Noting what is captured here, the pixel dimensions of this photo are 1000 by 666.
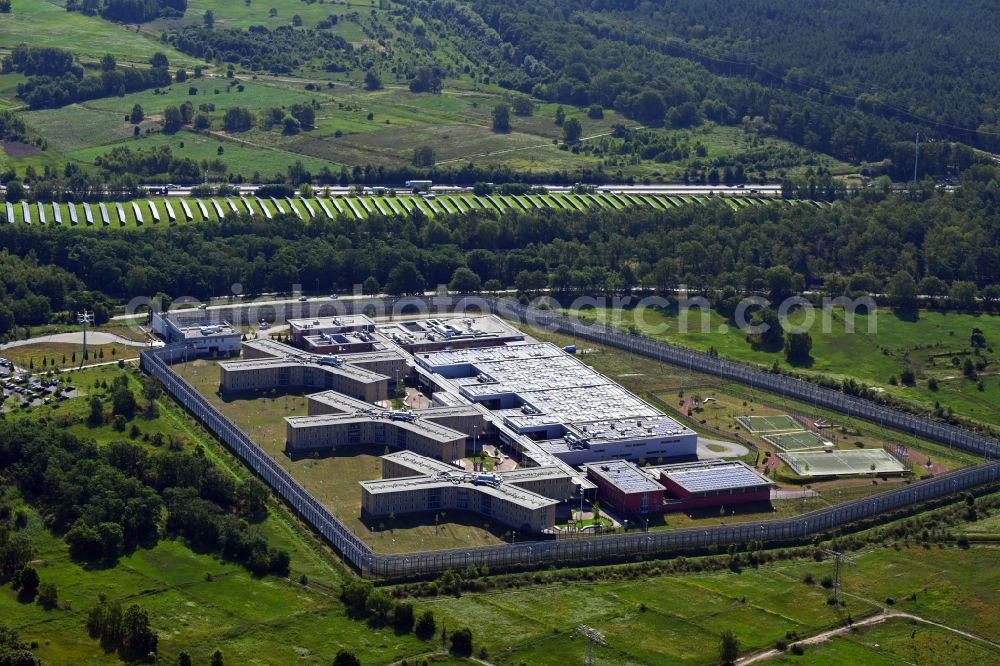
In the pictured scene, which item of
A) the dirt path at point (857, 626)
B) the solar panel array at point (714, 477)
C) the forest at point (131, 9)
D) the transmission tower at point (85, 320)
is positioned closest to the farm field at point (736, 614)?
the dirt path at point (857, 626)

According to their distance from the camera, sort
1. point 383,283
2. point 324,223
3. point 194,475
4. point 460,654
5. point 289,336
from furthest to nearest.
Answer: point 324,223, point 383,283, point 289,336, point 194,475, point 460,654

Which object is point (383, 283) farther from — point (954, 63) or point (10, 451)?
point (954, 63)

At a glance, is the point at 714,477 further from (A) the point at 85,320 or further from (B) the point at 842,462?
(A) the point at 85,320

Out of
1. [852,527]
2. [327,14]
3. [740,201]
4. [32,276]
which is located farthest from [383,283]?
[327,14]

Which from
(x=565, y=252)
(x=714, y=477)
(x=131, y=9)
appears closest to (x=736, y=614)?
(x=714, y=477)

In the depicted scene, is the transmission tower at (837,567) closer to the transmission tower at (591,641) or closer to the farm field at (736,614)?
the farm field at (736,614)
